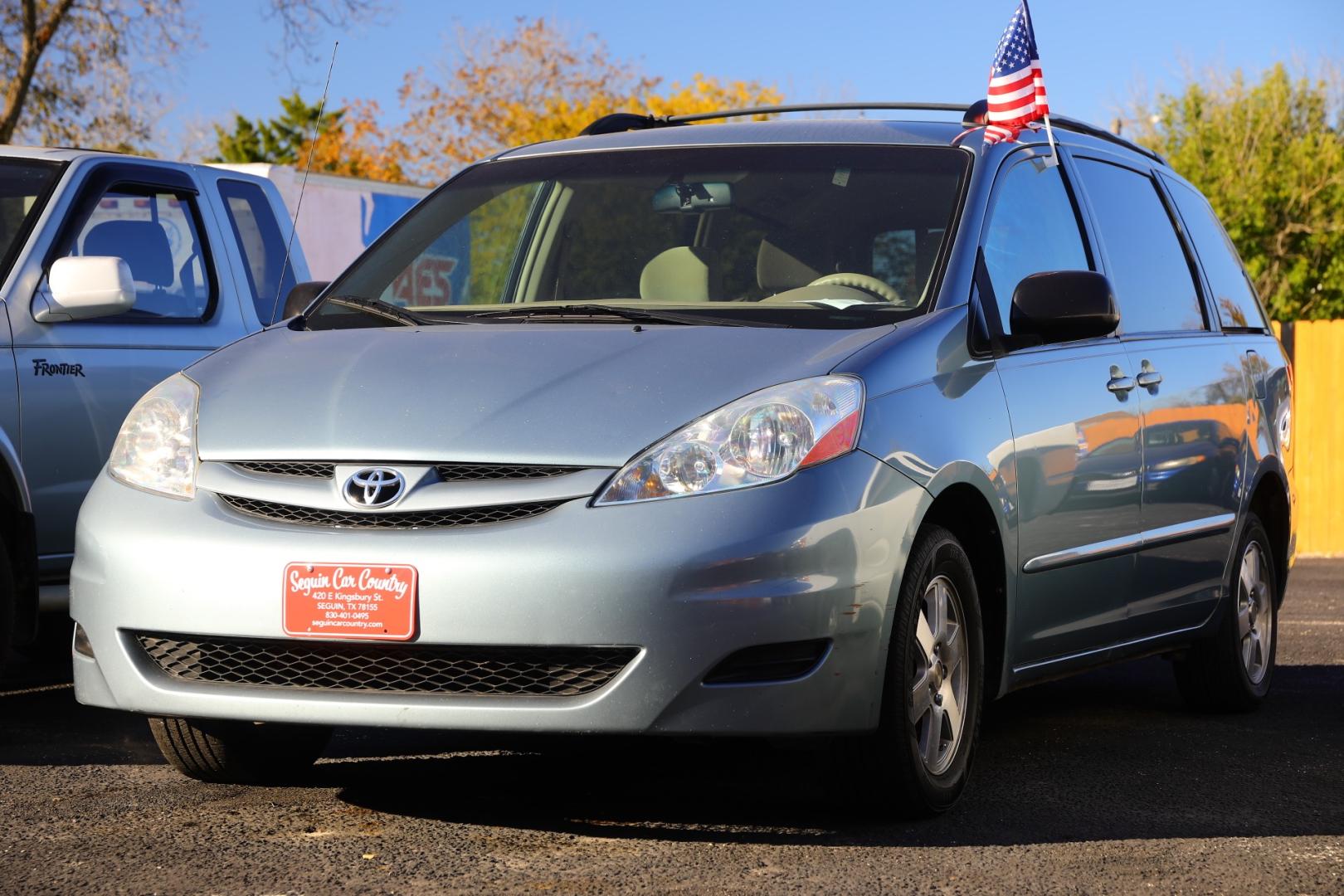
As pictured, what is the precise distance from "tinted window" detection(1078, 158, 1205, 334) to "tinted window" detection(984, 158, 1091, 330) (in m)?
0.26

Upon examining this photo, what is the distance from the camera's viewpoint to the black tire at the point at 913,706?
4.45 meters

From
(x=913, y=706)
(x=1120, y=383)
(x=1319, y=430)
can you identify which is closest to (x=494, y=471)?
(x=913, y=706)

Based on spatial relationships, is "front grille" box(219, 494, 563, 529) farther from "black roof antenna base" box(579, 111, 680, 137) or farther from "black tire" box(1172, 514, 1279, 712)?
"black tire" box(1172, 514, 1279, 712)

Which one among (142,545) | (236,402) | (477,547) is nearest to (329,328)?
(236,402)

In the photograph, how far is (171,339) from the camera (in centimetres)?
725

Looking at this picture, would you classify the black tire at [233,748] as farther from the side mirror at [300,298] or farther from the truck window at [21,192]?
the truck window at [21,192]

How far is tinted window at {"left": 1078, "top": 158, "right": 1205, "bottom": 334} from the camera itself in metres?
6.33

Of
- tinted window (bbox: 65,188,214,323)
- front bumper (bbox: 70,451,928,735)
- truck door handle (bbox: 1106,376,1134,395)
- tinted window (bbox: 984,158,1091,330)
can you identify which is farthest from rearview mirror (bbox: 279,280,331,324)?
truck door handle (bbox: 1106,376,1134,395)

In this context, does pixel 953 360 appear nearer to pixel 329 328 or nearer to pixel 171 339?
pixel 329 328

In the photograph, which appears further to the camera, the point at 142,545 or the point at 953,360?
the point at 953,360

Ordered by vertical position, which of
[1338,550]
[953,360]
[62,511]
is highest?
[953,360]

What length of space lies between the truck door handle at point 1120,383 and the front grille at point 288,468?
97.5 inches

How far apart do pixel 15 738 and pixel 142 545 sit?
5.95 feet

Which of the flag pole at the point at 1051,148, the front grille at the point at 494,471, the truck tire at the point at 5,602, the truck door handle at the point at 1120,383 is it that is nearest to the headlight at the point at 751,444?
the front grille at the point at 494,471
